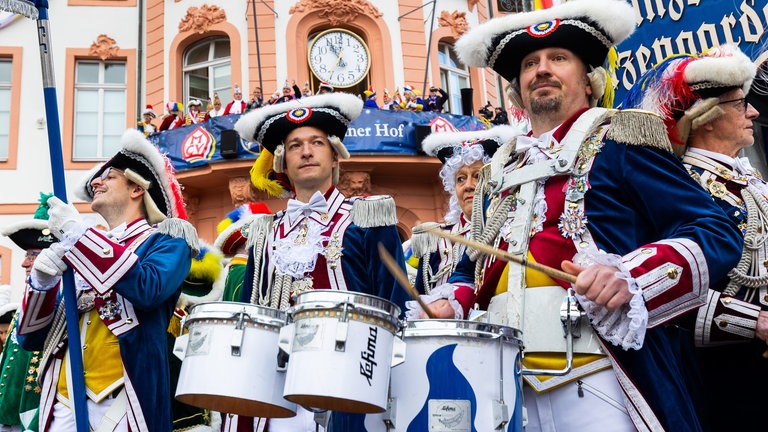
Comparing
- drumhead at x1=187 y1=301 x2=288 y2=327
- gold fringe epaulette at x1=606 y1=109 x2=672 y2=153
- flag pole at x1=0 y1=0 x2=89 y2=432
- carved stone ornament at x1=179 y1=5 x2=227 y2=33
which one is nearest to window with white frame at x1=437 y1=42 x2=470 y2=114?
carved stone ornament at x1=179 y1=5 x2=227 y2=33

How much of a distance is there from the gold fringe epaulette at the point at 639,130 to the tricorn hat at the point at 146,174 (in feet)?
9.34

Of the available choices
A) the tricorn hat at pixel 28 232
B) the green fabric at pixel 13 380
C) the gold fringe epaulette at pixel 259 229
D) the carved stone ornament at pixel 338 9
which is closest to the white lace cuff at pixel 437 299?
the gold fringe epaulette at pixel 259 229

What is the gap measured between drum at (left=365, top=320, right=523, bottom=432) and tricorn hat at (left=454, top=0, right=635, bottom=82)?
121 cm

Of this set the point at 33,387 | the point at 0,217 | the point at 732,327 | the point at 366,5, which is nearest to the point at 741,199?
the point at 732,327

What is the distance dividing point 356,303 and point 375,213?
1819 mm

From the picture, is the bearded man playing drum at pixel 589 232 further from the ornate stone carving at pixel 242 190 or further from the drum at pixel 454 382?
the ornate stone carving at pixel 242 190

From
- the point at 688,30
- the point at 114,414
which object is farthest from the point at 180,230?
the point at 688,30

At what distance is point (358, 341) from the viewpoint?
106 inches

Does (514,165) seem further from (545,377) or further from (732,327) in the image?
(732,327)

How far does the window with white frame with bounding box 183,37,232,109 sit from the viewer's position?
2028 cm

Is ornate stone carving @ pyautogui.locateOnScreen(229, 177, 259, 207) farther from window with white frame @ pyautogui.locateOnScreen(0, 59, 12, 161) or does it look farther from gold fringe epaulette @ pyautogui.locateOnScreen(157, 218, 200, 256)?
gold fringe epaulette @ pyautogui.locateOnScreen(157, 218, 200, 256)

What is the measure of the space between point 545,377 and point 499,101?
63.7ft

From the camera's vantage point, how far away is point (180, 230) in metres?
4.75

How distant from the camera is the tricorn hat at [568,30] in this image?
337cm
